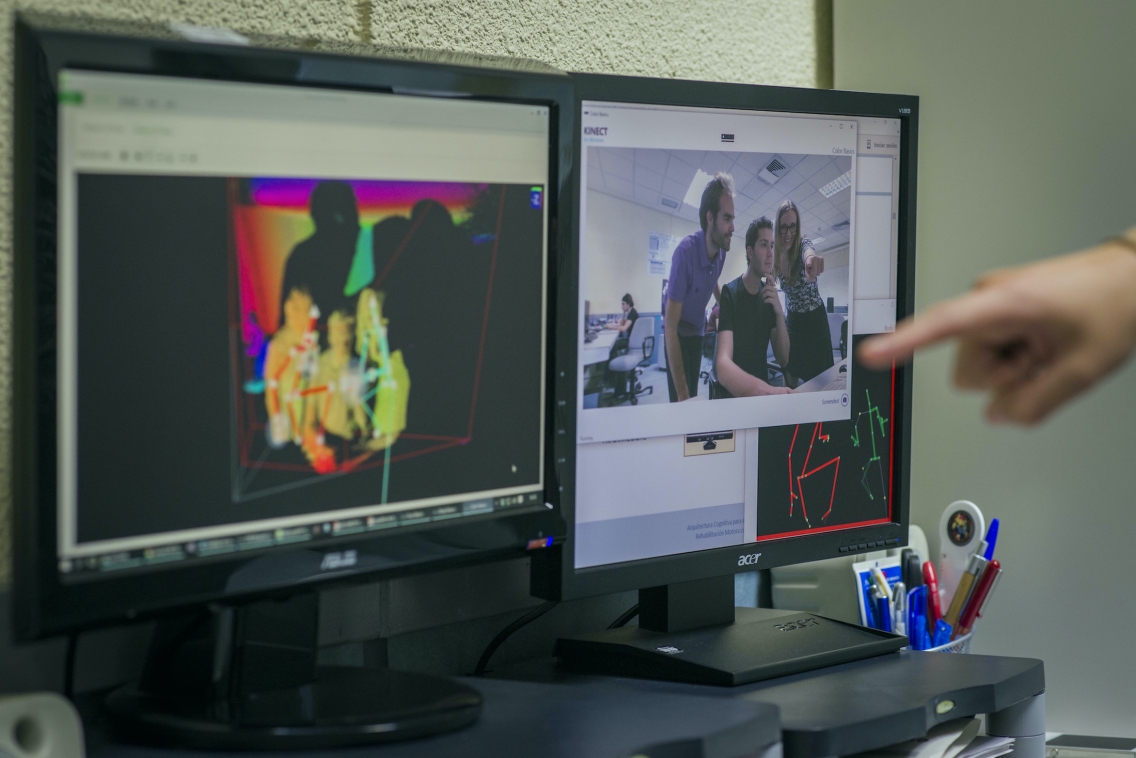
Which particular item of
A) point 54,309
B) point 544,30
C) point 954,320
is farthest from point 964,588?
point 54,309

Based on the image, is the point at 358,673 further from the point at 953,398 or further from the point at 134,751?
the point at 953,398

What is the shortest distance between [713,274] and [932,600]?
1.59 ft

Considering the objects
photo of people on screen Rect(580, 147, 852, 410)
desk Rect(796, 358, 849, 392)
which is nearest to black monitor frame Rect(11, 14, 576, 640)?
photo of people on screen Rect(580, 147, 852, 410)

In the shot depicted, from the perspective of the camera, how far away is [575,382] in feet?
3.18

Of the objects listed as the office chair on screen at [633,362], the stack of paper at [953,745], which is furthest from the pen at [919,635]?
the office chair on screen at [633,362]

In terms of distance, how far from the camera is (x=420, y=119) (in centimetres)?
83

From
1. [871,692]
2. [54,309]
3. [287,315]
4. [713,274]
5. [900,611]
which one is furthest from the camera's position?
[900,611]

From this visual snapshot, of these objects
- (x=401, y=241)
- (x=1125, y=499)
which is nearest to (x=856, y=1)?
(x=1125, y=499)

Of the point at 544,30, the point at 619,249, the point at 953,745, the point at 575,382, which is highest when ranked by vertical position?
the point at 544,30

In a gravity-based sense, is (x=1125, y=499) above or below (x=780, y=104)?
below

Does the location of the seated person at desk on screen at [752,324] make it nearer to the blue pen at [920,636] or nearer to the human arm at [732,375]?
the human arm at [732,375]

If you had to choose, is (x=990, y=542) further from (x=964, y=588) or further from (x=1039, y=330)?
(x=1039, y=330)

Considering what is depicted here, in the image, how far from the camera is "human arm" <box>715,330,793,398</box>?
1.05 metres

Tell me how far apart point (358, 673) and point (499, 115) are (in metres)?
0.43
